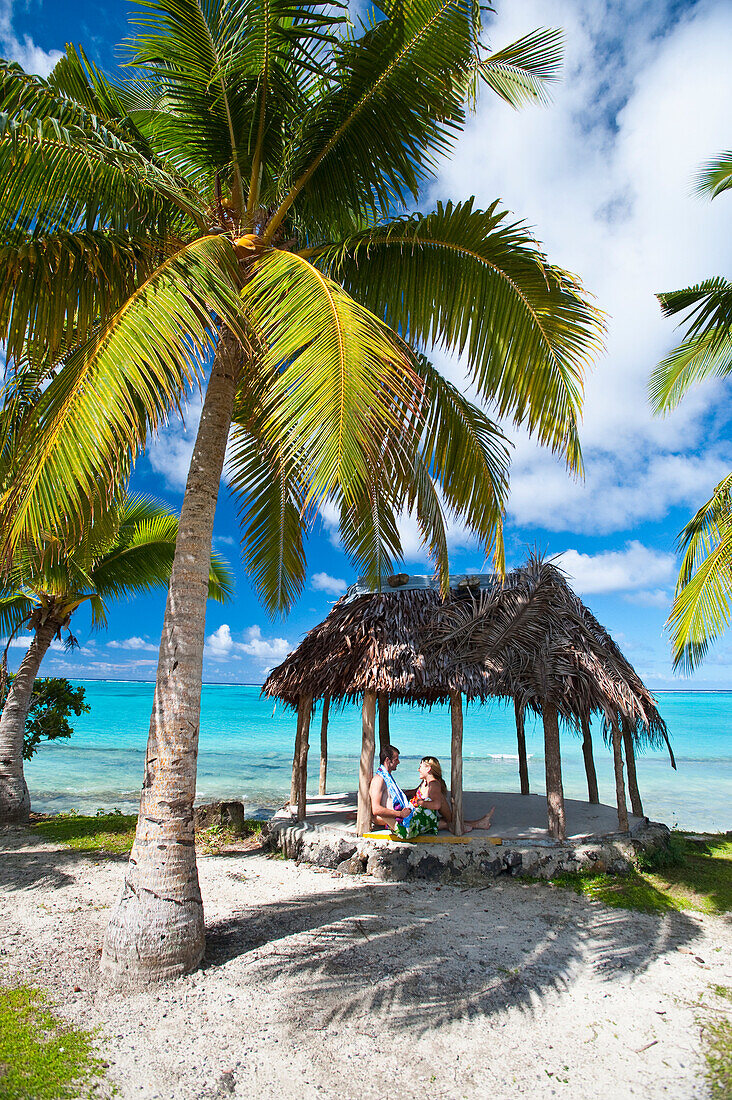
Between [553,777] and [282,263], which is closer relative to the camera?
[282,263]

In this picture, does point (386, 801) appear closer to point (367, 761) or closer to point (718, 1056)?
point (367, 761)

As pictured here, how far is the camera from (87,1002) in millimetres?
3932

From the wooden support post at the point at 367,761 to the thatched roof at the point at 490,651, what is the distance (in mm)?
250

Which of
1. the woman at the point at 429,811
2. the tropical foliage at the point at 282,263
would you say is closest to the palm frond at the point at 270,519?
the tropical foliage at the point at 282,263

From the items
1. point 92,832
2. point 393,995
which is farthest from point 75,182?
point 92,832

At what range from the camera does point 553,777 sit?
764cm

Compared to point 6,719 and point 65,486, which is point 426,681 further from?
point 6,719

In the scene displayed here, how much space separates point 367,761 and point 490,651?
2.05 m

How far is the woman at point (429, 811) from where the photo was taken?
7422 millimetres

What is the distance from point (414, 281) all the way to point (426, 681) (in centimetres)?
455

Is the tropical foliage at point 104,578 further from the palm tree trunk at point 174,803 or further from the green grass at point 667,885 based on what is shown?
the green grass at point 667,885

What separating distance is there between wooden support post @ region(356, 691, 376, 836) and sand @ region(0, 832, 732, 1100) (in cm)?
132

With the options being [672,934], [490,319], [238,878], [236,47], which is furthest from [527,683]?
[236,47]

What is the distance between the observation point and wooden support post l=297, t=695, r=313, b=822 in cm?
865
